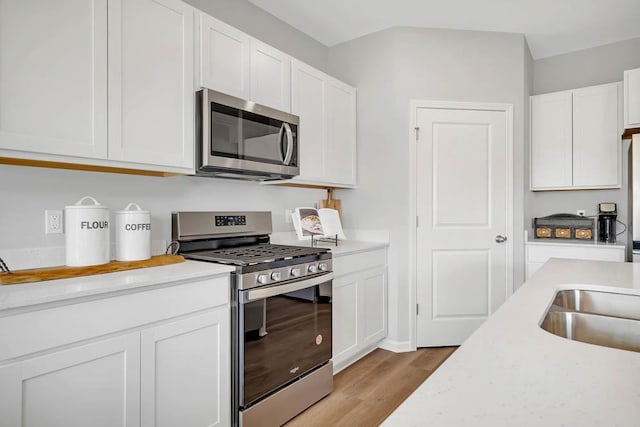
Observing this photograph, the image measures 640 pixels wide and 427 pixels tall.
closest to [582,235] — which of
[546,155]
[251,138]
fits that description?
[546,155]

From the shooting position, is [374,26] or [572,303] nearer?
[572,303]

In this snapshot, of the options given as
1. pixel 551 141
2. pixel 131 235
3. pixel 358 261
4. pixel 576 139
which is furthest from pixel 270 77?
pixel 576 139

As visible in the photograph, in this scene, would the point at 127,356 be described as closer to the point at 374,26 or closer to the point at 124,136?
the point at 124,136

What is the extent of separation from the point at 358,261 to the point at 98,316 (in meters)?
1.78

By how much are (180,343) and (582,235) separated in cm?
356

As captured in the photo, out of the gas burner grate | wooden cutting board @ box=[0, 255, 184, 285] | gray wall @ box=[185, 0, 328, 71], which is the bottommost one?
wooden cutting board @ box=[0, 255, 184, 285]

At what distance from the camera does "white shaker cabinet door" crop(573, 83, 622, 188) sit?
3318 mm

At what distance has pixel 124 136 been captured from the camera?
170 cm

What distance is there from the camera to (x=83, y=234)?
161 cm

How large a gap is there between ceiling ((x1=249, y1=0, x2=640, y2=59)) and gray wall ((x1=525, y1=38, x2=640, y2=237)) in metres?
0.16

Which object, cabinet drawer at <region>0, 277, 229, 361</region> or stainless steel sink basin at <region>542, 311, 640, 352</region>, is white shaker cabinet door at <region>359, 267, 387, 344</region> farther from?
stainless steel sink basin at <region>542, 311, 640, 352</region>

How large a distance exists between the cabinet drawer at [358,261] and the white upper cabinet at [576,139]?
1.78 metres

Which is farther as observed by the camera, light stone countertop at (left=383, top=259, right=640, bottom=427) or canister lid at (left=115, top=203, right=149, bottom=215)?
canister lid at (left=115, top=203, right=149, bottom=215)

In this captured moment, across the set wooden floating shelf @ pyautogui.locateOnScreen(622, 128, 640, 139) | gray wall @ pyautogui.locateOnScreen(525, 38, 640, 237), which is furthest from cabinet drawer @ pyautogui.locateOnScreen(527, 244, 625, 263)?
wooden floating shelf @ pyautogui.locateOnScreen(622, 128, 640, 139)
